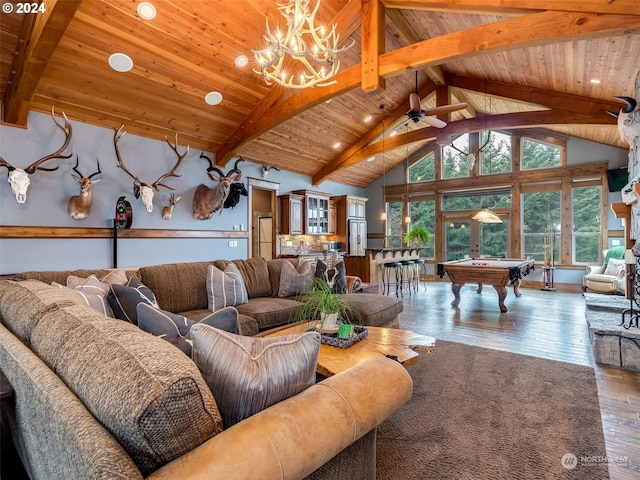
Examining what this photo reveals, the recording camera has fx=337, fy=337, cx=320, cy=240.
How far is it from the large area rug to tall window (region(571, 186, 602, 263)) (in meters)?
5.96

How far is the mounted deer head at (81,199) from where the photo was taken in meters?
4.41

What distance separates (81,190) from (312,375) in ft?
15.4

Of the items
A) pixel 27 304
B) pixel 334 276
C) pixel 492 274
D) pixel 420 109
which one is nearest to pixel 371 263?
pixel 492 274

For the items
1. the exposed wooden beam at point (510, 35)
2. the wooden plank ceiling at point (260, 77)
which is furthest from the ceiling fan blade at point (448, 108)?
the exposed wooden beam at point (510, 35)

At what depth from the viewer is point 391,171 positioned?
1064 cm

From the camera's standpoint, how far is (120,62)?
404 cm

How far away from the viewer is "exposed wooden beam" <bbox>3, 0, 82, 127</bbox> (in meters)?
2.92

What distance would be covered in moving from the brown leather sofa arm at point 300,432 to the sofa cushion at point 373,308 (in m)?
2.08

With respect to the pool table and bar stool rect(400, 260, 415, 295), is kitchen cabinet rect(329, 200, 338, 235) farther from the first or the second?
the pool table

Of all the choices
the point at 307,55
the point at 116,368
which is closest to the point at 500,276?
the point at 307,55

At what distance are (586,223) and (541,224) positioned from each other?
2.90ft

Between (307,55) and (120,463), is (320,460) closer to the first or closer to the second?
(120,463)

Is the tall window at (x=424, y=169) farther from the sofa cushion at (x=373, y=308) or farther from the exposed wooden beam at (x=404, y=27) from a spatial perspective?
the sofa cushion at (x=373, y=308)

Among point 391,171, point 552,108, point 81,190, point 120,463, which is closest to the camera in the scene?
point 120,463
